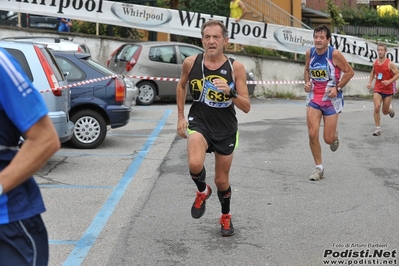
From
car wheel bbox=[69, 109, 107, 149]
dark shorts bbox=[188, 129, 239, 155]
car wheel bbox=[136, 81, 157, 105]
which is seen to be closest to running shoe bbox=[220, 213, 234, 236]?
dark shorts bbox=[188, 129, 239, 155]

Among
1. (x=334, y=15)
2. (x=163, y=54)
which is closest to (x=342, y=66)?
(x=163, y=54)

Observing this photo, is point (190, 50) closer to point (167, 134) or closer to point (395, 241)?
point (167, 134)

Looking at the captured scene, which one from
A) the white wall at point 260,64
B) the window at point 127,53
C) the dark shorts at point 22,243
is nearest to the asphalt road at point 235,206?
the dark shorts at point 22,243

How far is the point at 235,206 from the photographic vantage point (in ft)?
26.7

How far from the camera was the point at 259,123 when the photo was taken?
16219 millimetres

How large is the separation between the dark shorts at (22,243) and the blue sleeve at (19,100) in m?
0.41

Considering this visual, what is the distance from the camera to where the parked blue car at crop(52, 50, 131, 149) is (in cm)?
1226

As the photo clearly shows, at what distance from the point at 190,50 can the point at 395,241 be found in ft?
47.6

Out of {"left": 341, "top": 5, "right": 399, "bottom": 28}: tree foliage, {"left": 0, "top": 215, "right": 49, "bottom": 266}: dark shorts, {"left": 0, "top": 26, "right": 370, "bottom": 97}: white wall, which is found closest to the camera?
{"left": 0, "top": 215, "right": 49, "bottom": 266}: dark shorts

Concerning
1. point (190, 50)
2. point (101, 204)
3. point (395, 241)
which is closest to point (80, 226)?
point (101, 204)

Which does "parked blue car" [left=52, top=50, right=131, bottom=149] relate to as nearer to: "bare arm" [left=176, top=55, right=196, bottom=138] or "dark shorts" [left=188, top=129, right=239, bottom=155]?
"bare arm" [left=176, top=55, right=196, bottom=138]

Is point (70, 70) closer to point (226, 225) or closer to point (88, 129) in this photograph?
point (88, 129)

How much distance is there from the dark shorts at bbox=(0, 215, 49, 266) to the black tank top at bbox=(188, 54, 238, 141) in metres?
3.64

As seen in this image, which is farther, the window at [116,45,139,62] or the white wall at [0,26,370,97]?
the white wall at [0,26,370,97]
